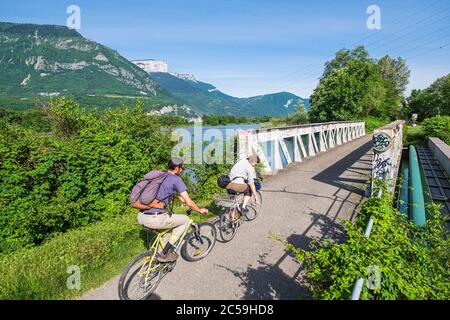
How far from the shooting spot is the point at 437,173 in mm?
12992

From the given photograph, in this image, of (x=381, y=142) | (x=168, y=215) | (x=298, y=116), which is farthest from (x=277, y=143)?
(x=298, y=116)

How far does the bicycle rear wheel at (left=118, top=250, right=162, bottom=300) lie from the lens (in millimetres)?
3845

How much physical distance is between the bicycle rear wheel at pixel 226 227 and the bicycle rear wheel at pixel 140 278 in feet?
5.81

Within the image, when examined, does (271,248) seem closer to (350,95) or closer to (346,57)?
(350,95)

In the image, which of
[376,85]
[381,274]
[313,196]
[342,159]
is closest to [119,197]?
[313,196]

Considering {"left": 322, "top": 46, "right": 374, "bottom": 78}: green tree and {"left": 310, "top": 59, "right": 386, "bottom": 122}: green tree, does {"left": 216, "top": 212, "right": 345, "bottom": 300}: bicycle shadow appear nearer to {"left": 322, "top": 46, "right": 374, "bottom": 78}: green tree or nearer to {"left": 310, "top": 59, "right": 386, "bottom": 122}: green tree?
{"left": 310, "top": 59, "right": 386, "bottom": 122}: green tree

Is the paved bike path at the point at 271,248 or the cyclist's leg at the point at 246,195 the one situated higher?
the cyclist's leg at the point at 246,195

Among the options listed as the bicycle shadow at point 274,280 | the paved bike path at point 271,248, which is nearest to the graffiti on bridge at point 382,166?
the paved bike path at point 271,248

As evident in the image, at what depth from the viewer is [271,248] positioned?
5.30 meters

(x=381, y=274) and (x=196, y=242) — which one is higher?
(x=381, y=274)

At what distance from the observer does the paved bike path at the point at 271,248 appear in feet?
13.3

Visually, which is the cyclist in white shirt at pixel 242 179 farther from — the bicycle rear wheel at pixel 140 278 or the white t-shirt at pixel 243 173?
the bicycle rear wheel at pixel 140 278
